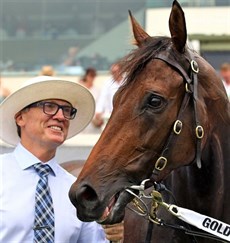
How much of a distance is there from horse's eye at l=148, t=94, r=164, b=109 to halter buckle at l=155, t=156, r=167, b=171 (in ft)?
0.74

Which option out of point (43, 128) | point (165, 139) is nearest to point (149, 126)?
point (165, 139)

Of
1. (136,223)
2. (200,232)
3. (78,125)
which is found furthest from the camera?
(78,125)

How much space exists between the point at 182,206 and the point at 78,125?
0.90 metres

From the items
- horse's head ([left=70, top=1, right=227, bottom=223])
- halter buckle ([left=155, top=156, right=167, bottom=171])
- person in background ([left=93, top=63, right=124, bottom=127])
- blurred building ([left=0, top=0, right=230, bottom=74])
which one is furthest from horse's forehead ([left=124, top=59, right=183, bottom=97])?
blurred building ([left=0, top=0, right=230, bottom=74])

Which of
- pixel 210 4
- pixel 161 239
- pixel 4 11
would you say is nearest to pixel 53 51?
pixel 4 11

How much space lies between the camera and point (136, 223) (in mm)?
3549

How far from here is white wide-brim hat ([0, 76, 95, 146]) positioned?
3.50m

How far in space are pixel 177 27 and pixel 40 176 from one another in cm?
101

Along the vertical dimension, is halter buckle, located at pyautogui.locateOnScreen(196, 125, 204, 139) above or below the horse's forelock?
below

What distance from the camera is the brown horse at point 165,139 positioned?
288cm

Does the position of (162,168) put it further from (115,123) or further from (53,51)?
(53,51)

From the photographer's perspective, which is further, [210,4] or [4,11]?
[4,11]

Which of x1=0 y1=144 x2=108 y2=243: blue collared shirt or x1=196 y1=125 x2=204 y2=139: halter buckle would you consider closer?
x1=196 y1=125 x2=204 y2=139: halter buckle

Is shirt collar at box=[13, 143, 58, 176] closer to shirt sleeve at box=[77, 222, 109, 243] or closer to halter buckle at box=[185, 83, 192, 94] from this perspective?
shirt sleeve at box=[77, 222, 109, 243]
